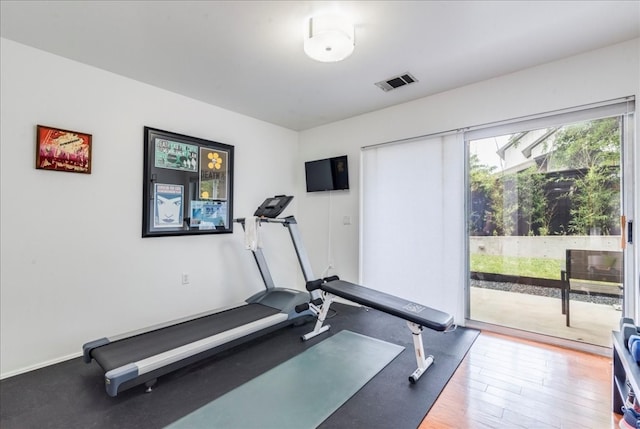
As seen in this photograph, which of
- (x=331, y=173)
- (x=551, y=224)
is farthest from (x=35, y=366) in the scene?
(x=551, y=224)

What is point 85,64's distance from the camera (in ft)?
8.87

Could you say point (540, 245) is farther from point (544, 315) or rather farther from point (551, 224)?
point (544, 315)

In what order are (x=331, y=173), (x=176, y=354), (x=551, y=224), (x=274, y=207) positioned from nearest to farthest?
1. (x=176, y=354)
2. (x=551, y=224)
3. (x=274, y=207)
4. (x=331, y=173)

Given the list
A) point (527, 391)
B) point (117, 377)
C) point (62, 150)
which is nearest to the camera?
point (117, 377)

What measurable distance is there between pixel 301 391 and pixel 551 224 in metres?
2.73

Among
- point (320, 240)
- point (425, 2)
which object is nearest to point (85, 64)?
point (425, 2)

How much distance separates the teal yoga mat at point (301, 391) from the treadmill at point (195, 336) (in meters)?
0.48

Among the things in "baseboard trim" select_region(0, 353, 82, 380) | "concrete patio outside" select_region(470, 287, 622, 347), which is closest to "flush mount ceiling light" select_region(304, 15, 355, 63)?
"concrete patio outside" select_region(470, 287, 622, 347)

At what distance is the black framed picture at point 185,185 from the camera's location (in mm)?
3125

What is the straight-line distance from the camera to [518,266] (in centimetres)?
308

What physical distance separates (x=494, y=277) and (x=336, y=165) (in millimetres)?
2376

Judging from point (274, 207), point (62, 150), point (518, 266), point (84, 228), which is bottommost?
point (518, 266)

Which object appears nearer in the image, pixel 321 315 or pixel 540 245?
pixel 540 245

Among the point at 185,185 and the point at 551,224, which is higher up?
the point at 185,185
